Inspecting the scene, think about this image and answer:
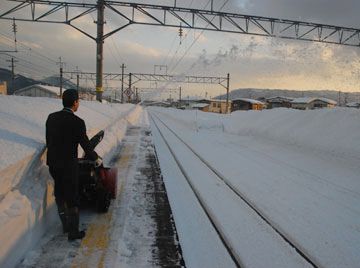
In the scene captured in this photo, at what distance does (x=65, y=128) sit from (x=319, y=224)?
169 inches

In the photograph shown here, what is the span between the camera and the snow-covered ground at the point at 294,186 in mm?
5622

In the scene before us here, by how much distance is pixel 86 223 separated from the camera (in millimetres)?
6059

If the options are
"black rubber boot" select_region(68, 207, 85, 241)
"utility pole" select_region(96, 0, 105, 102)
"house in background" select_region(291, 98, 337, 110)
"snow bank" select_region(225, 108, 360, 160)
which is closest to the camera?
"black rubber boot" select_region(68, 207, 85, 241)

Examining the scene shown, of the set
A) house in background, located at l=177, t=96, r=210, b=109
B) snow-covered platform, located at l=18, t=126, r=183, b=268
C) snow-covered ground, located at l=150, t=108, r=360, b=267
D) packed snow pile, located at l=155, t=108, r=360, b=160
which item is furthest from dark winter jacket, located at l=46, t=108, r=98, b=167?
house in background, located at l=177, t=96, r=210, b=109

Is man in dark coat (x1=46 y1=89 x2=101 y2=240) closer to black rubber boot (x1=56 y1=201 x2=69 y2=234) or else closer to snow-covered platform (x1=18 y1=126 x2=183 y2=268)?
black rubber boot (x1=56 y1=201 x2=69 y2=234)

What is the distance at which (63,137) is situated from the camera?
5277 mm

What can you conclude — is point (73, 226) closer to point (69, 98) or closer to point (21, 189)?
point (21, 189)

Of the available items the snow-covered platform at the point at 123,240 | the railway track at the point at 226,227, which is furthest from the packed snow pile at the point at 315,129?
the snow-covered platform at the point at 123,240

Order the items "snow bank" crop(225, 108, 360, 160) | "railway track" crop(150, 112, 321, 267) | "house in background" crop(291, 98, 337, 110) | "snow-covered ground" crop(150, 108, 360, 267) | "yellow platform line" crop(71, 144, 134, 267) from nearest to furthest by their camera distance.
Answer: "yellow platform line" crop(71, 144, 134, 267)
"railway track" crop(150, 112, 321, 267)
"snow-covered ground" crop(150, 108, 360, 267)
"snow bank" crop(225, 108, 360, 160)
"house in background" crop(291, 98, 337, 110)

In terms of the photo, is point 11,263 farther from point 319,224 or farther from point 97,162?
point 319,224

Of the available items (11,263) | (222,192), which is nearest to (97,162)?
(11,263)

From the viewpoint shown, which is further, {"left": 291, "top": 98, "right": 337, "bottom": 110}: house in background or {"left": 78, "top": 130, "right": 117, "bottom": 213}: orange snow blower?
{"left": 291, "top": 98, "right": 337, "bottom": 110}: house in background

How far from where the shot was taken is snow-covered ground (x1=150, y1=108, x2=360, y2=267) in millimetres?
5622

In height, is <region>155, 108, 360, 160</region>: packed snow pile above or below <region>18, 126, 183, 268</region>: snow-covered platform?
above
